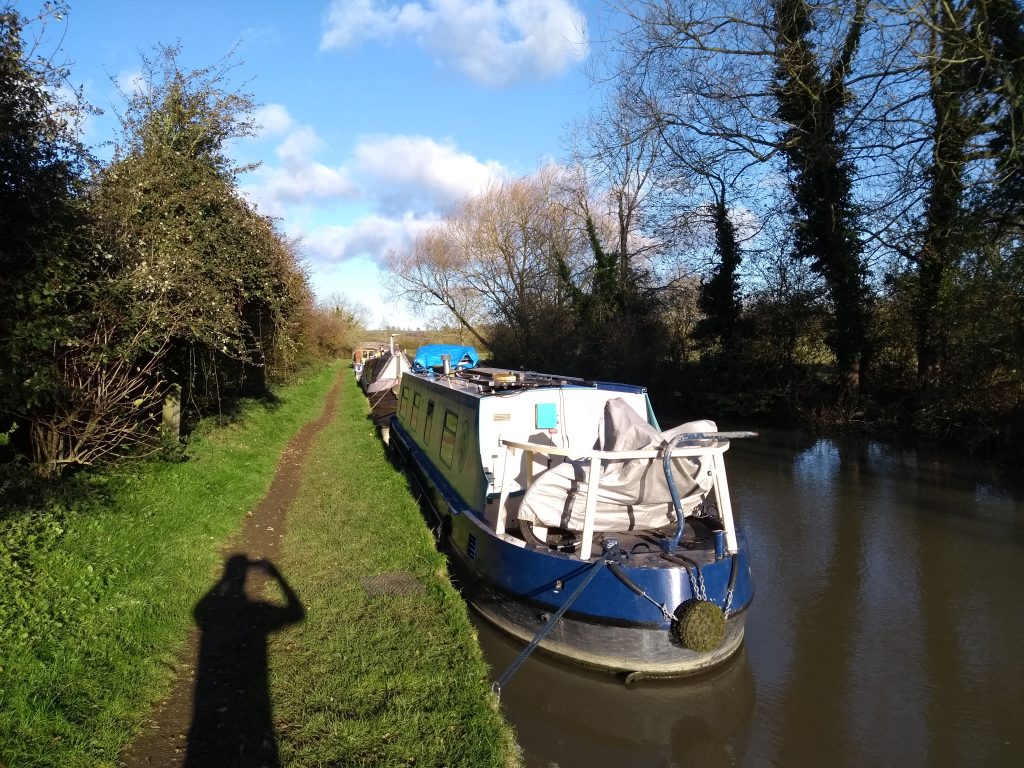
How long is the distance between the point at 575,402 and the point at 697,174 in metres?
13.3

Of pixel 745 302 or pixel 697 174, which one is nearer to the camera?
pixel 697 174

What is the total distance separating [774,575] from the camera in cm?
698

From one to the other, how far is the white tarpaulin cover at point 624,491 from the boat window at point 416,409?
221 inches

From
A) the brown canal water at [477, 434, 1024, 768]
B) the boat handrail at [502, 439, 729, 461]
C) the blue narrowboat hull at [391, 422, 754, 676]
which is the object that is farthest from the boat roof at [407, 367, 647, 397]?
the brown canal water at [477, 434, 1024, 768]

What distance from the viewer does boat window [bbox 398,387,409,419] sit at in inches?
480

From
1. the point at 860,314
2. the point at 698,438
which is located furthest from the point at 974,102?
the point at 698,438

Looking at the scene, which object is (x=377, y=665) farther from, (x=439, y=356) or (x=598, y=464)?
(x=439, y=356)

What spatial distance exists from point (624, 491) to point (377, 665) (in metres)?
2.20

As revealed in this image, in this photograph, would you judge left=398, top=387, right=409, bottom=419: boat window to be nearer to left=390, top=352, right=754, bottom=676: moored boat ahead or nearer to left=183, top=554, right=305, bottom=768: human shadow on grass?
left=390, top=352, right=754, bottom=676: moored boat ahead

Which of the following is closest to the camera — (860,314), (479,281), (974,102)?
(974,102)

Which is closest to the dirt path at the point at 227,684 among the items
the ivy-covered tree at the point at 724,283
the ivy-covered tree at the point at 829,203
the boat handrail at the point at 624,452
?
the boat handrail at the point at 624,452

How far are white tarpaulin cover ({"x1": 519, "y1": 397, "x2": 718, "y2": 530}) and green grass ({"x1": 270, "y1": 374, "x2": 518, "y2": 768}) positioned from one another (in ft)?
3.41

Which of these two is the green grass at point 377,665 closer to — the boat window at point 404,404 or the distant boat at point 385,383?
the boat window at point 404,404

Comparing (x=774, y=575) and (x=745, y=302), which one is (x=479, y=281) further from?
(x=774, y=575)
